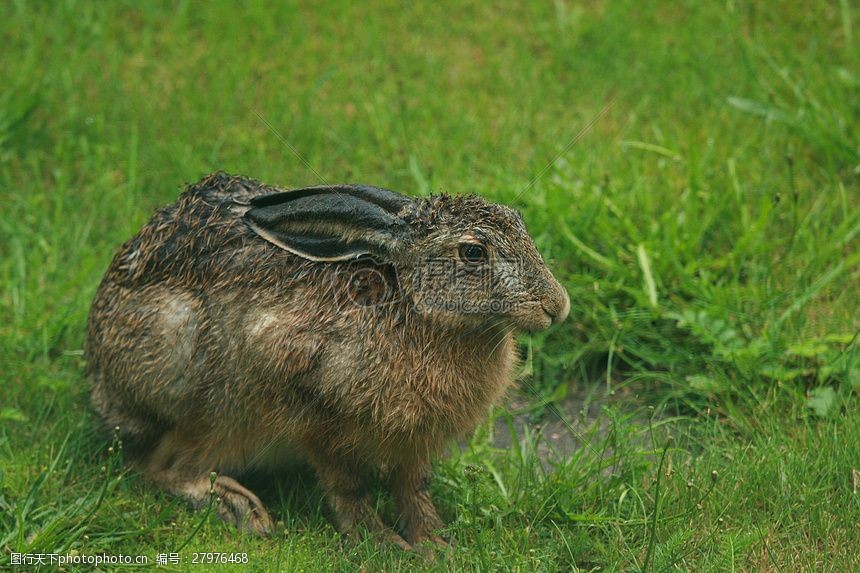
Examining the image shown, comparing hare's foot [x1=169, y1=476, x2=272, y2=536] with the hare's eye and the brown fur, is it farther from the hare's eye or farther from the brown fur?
the hare's eye

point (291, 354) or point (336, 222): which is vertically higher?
point (336, 222)

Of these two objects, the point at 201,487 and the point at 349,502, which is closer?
the point at 349,502

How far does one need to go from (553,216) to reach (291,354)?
6.66ft

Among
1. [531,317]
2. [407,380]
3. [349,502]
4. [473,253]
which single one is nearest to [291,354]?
[407,380]

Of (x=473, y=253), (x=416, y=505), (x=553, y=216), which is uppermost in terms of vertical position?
(x=473, y=253)

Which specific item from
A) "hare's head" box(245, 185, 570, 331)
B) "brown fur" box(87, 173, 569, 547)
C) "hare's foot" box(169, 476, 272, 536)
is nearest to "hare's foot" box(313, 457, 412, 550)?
"brown fur" box(87, 173, 569, 547)

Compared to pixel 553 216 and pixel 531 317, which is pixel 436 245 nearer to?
pixel 531 317

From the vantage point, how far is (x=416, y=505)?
450cm

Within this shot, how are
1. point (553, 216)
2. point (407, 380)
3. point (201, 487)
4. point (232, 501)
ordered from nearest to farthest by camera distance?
point (407, 380) → point (232, 501) → point (201, 487) → point (553, 216)

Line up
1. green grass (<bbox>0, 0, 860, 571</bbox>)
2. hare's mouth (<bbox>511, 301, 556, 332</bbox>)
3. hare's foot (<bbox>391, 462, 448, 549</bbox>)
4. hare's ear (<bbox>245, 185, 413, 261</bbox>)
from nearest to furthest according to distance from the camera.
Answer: hare's mouth (<bbox>511, 301, 556, 332</bbox>), hare's ear (<bbox>245, 185, 413, 261</bbox>), green grass (<bbox>0, 0, 860, 571</bbox>), hare's foot (<bbox>391, 462, 448, 549</bbox>)

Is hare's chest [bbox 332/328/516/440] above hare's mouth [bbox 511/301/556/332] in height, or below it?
below

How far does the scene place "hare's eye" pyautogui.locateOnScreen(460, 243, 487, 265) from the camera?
4008mm

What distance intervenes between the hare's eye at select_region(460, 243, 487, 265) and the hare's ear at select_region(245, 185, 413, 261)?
229mm

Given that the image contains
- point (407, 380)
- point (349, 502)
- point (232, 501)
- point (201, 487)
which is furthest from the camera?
point (201, 487)
